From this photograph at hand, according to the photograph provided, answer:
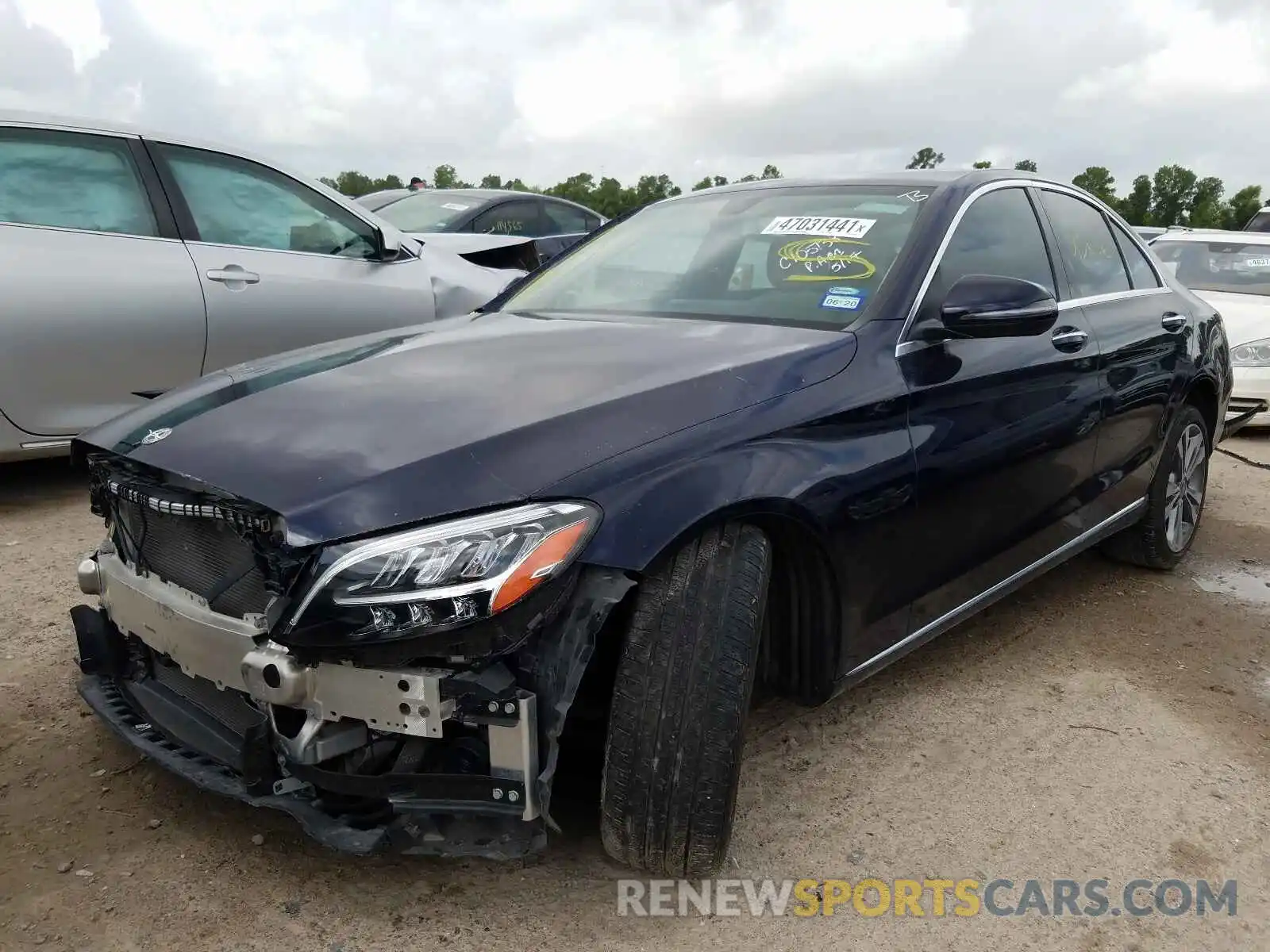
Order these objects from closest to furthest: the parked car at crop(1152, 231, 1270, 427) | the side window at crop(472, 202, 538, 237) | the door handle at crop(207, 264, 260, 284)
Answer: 1. the door handle at crop(207, 264, 260, 284)
2. the parked car at crop(1152, 231, 1270, 427)
3. the side window at crop(472, 202, 538, 237)

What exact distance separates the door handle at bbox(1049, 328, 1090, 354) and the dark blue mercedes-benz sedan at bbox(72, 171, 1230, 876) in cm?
2

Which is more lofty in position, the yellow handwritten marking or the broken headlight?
the yellow handwritten marking

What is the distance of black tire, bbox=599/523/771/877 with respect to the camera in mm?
1917

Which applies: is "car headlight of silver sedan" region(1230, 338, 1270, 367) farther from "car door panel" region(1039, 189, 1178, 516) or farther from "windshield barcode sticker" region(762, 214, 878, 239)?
"windshield barcode sticker" region(762, 214, 878, 239)

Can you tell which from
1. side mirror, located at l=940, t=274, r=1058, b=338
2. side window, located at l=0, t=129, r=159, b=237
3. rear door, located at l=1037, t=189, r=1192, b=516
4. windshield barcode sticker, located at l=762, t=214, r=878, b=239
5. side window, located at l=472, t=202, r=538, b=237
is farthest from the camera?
side window, located at l=472, t=202, r=538, b=237

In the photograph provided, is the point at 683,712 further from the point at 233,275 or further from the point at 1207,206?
the point at 1207,206

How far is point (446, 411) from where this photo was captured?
2066 mm

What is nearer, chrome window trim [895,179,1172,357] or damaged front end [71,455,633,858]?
damaged front end [71,455,633,858]

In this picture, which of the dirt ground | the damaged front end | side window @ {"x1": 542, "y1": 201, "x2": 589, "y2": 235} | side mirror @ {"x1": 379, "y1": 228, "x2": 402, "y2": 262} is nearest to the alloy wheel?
the dirt ground

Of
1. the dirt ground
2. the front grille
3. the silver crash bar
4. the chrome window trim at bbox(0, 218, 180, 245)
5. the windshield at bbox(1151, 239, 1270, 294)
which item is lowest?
the dirt ground

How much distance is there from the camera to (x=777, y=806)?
7.96ft

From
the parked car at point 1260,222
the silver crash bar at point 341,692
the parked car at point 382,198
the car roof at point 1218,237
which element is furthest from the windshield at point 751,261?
the parked car at point 1260,222

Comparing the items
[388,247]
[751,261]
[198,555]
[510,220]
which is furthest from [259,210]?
[510,220]

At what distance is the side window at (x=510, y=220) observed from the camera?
26.8 feet
